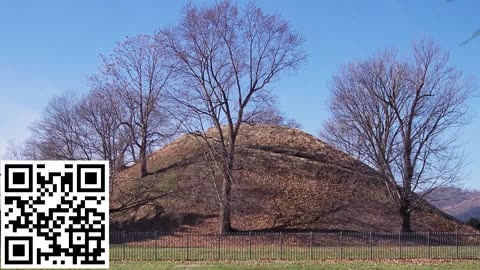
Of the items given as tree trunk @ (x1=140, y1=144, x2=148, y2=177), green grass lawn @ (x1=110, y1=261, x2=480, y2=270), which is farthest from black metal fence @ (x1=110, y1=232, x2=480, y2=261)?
tree trunk @ (x1=140, y1=144, x2=148, y2=177)

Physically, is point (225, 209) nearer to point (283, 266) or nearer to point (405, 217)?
point (405, 217)

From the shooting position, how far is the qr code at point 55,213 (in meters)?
7.17

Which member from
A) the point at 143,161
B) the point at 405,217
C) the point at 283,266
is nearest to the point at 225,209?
the point at 405,217

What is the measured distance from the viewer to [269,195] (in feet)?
166

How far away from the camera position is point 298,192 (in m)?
51.3

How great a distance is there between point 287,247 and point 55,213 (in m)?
27.9

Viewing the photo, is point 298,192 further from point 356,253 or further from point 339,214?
point 356,253

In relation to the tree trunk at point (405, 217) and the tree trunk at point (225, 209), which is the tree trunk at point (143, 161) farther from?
the tree trunk at point (405, 217)

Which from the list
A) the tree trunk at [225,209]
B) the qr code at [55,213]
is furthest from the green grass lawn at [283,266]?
the tree trunk at [225,209]

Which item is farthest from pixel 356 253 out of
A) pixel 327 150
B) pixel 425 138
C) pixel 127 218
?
pixel 327 150

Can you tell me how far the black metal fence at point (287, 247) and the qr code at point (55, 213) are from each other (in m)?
21.8

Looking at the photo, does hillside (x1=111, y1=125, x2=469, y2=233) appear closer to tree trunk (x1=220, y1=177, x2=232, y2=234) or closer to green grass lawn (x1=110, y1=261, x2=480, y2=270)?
tree trunk (x1=220, y1=177, x2=232, y2=234)

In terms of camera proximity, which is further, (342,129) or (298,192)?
(298,192)

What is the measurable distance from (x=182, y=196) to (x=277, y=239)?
13884mm
